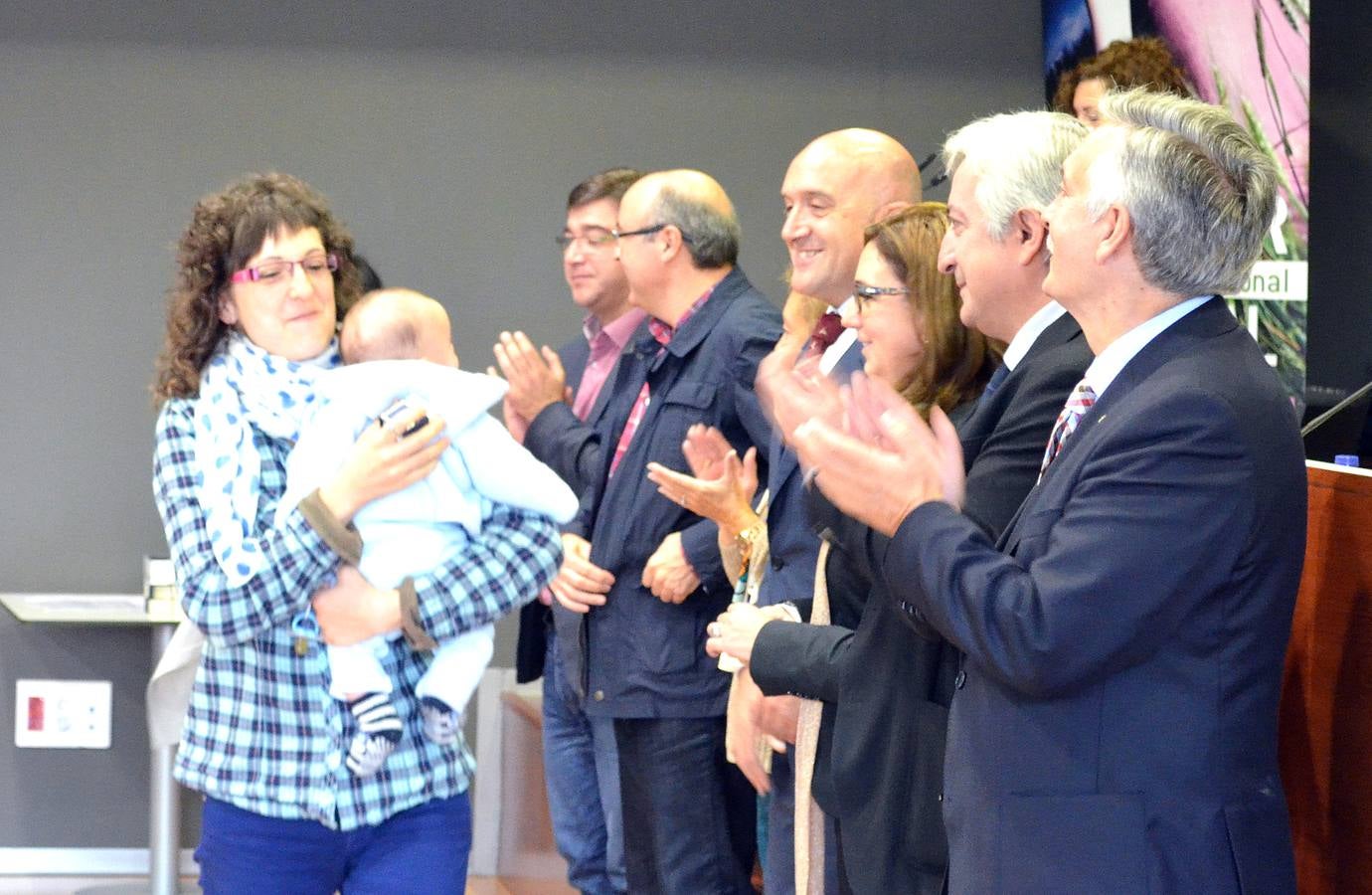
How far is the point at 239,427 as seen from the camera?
2.49m

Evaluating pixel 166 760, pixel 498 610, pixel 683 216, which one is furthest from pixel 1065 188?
pixel 166 760

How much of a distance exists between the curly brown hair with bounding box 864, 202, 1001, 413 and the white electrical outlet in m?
3.40

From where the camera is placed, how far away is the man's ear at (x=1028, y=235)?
217cm

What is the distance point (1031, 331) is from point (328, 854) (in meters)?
1.23

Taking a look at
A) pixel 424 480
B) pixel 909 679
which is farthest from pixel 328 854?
pixel 909 679

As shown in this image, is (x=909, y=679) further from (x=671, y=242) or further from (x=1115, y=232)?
(x=671, y=242)

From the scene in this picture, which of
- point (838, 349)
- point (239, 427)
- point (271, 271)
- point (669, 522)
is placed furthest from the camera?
point (669, 522)

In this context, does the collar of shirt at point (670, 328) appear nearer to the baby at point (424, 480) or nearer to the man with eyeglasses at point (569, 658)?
the man with eyeglasses at point (569, 658)

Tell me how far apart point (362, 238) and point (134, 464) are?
3.15 ft

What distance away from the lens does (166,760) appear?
14.9ft

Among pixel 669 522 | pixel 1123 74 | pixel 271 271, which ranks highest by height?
pixel 1123 74

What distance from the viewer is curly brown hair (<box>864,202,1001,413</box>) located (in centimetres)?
236

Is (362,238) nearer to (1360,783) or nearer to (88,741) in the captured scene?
(88,741)

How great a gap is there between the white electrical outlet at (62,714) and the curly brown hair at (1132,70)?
3245mm
